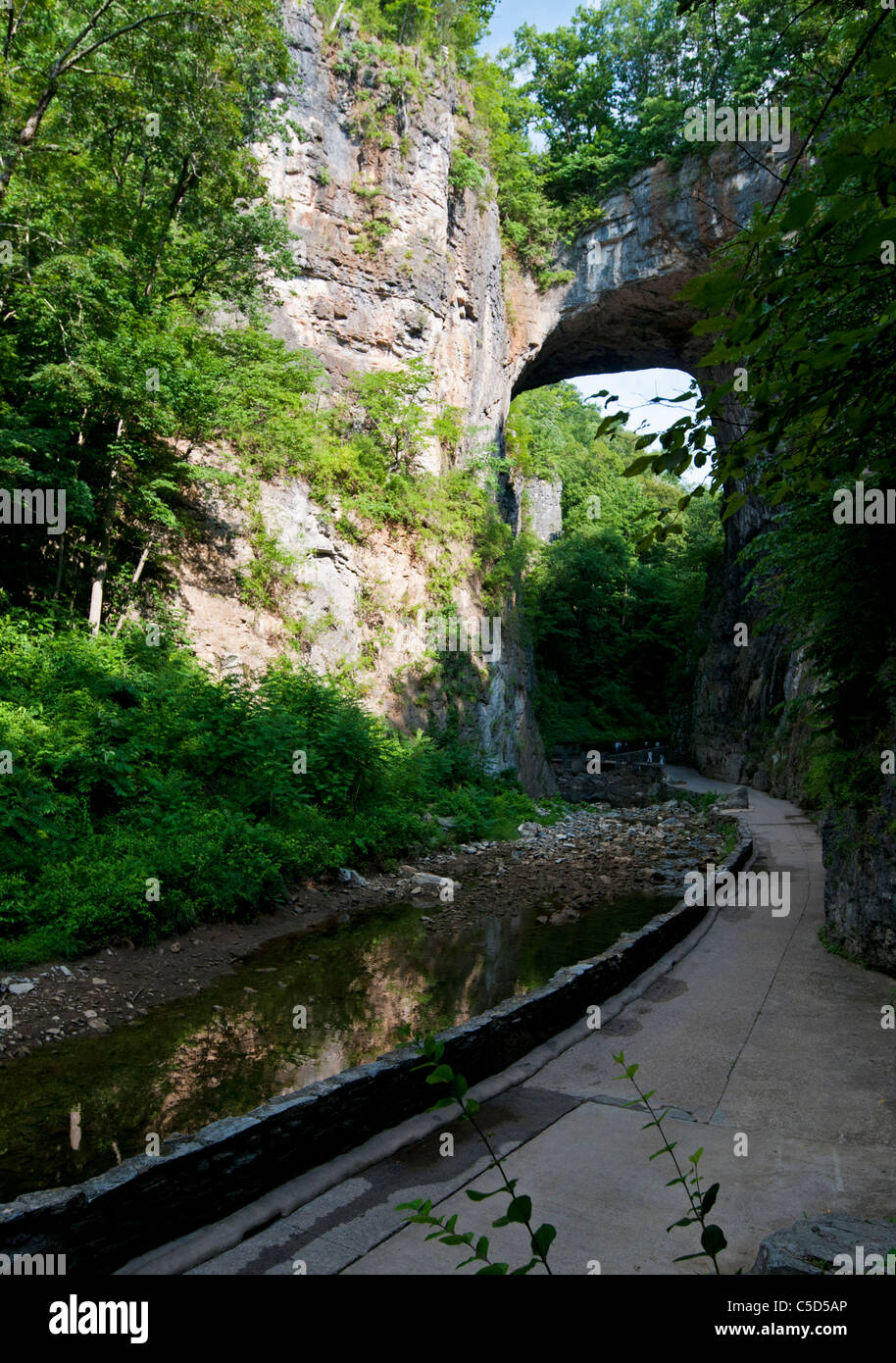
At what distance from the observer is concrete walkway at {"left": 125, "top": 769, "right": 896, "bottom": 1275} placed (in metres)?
3.68

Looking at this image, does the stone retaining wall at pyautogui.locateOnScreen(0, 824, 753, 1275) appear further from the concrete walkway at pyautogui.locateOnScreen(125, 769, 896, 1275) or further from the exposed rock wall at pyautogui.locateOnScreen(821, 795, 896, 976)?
the exposed rock wall at pyautogui.locateOnScreen(821, 795, 896, 976)

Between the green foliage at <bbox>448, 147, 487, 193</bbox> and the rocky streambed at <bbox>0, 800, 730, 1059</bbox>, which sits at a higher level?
the green foliage at <bbox>448, 147, 487, 193</bbox>

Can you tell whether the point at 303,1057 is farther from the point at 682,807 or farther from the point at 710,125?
the point at 710,125

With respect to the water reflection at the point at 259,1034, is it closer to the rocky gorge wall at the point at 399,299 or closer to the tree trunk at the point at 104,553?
the tree trunk at the point at 104,553

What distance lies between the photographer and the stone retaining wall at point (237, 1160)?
341cm

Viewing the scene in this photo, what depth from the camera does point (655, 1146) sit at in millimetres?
4695

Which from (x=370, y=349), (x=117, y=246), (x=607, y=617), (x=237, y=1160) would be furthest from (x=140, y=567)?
(x=607, y=617)

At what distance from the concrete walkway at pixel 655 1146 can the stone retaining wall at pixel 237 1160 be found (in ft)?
0.56

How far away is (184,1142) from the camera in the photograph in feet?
13.4

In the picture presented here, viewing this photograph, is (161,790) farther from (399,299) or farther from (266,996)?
(399,299)

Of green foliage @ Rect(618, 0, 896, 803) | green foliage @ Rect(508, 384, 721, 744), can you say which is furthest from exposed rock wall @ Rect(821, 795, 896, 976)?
green foliage @ Rect(508, 384, 721, 744)

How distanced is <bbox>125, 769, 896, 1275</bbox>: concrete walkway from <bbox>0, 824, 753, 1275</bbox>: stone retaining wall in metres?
0.17

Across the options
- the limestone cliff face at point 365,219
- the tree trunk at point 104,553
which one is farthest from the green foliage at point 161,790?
the limestone cliff face at point 365,219

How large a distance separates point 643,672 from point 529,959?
43.0m
